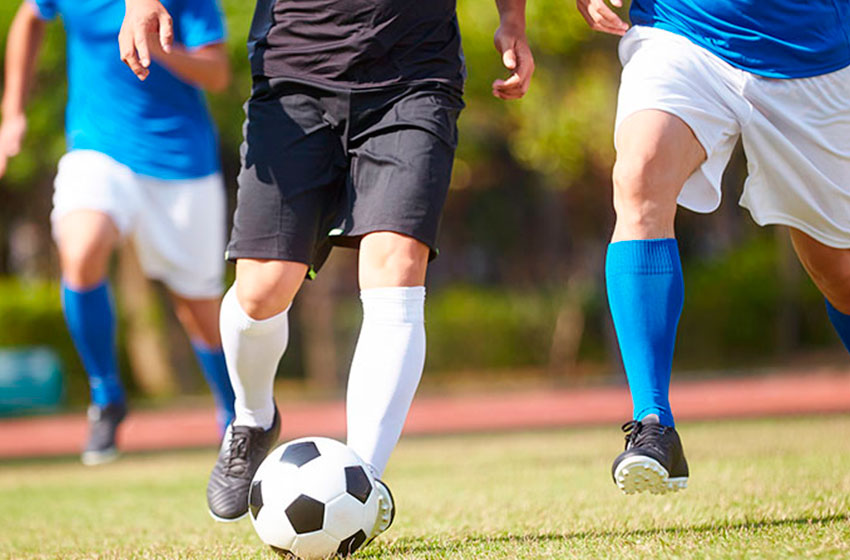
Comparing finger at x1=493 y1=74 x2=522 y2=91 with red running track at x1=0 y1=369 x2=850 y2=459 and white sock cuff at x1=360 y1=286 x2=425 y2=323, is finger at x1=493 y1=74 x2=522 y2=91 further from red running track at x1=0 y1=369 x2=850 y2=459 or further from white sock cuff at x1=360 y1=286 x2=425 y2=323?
red running track at x1=0 y1=369 x2=850 y2=459

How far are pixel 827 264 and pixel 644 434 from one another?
105 cm

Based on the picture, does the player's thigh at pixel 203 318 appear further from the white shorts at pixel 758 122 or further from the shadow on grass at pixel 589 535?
the white shorts at pixel 758 122

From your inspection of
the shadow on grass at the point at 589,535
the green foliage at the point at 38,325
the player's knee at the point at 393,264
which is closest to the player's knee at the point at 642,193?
the player's knee at the point at 393,264

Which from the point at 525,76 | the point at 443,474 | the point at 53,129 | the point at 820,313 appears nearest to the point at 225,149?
the point at 53,129

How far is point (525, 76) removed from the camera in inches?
158

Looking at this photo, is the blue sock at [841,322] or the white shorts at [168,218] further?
the white shorts at [168,218]

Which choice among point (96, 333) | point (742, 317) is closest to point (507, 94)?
point (96, 333)

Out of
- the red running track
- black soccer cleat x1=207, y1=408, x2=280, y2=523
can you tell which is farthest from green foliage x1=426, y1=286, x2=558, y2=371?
black soccer cleat x1=207, y1=408, x2=280, y2=523

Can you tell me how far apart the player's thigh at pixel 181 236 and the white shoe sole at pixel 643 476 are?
128 inches

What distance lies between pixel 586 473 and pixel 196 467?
11.3 ft

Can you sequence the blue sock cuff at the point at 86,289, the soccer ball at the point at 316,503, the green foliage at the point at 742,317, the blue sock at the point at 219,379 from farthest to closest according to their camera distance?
the green foliage at the point at 742,317
the blue sock cuff at the point at 86,289
the blue sock at the point at 219,379
the soccer ball at the point at 316,503

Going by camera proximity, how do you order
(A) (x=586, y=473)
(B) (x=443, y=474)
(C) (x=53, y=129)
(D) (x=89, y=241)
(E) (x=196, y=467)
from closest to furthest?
(D) (x=89, y=241) → (A) (x=586, y=473) → (B) (x=443, y=474) → (E) (x=196, y=467) → (C) (x=53, y=129)

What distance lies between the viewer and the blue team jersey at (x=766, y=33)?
3744 mm

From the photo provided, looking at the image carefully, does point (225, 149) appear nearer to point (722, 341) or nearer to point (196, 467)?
point (722, 341)
